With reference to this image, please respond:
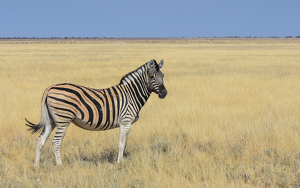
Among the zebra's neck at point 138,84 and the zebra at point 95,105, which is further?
the zebra's neck at point 138,84

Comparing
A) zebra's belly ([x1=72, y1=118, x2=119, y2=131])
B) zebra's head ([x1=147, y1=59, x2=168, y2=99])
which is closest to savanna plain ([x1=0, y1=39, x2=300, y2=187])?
zebra's belly ([x1=72, y1=118, x2=119, y2=131])

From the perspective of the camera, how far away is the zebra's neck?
504 centimetres

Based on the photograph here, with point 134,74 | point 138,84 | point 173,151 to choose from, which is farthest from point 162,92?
point 173,151

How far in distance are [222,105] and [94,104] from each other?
6.96 meters

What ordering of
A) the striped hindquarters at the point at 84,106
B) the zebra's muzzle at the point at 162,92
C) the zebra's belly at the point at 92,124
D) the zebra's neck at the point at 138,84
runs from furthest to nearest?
the zebra's neck at the point at 138,84 < the zebra's muzzle at the point at 162,92 < the zebra's belly at the point at 92,124 < the striped hindquarters at the point at 84,106

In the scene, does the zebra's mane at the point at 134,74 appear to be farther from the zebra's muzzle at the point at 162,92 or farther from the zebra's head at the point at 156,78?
the zebra's muzzle at the point at 162,92

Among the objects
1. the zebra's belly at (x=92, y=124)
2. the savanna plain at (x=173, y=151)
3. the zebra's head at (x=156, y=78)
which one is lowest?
the savanna plain at (x=173, y=151)

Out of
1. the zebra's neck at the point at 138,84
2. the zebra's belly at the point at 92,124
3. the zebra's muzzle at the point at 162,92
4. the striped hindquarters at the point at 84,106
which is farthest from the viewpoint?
the zebra's neck at the point at 138,84

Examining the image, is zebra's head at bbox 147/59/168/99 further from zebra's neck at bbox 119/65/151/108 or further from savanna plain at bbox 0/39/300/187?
savanna plain at bbox 0/39/300/187

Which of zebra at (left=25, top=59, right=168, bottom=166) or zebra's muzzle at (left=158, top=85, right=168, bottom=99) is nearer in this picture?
zebra at (left=25, top=59, right=168, bottom=166)

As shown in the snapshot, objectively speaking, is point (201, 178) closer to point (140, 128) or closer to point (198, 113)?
point (140, 128)

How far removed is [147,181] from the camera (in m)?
4.45

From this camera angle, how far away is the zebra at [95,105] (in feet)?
14.6

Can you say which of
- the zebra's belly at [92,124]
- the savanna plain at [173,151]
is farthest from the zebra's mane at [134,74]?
the savanna plain at [173,151]
